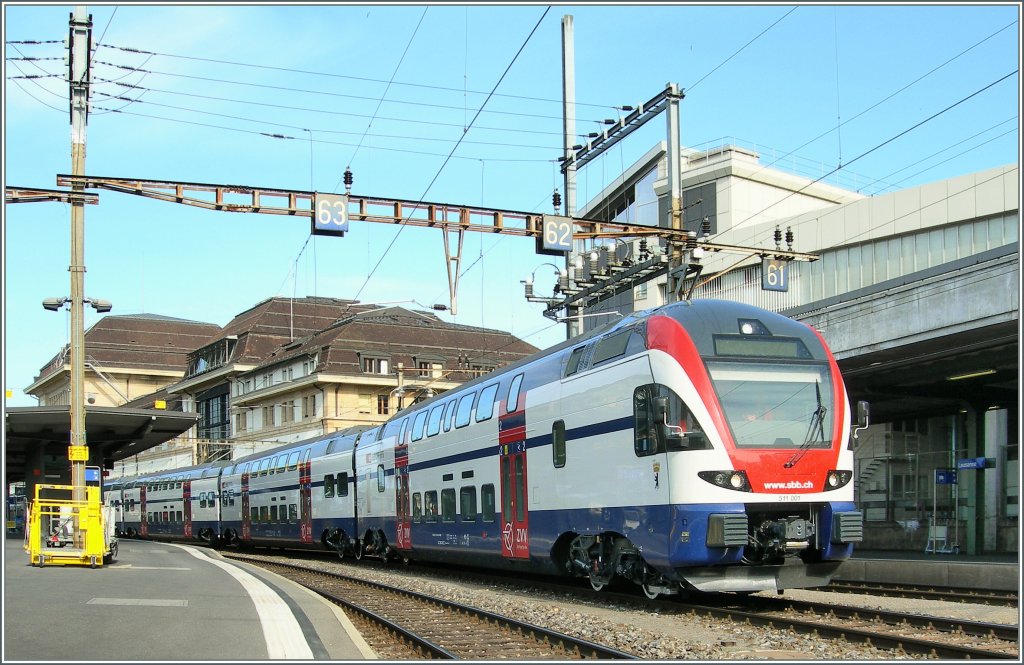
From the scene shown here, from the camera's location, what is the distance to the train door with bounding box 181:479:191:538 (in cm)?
4734

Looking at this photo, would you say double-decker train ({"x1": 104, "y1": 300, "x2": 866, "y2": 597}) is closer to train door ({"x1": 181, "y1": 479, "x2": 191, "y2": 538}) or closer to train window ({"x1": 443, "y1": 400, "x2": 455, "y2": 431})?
train window ({"x1": 443, "y1": 400, "x2": 455, "y2": 431})

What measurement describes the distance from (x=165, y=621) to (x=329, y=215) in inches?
386

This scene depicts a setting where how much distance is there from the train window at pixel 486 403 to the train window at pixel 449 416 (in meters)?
1.56

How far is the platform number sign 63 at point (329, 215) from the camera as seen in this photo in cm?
2014

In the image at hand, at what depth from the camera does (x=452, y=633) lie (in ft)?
40.9

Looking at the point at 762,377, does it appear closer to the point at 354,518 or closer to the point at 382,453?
the point at 382,453

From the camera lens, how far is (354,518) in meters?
28.6

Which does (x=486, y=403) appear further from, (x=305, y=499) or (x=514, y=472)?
(x=305, y=499)

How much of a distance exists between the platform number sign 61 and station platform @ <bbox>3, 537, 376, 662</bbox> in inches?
502

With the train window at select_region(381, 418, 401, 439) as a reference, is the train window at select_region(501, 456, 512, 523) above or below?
below

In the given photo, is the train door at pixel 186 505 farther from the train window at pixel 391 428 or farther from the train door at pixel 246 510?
the train window at pixel 391 428

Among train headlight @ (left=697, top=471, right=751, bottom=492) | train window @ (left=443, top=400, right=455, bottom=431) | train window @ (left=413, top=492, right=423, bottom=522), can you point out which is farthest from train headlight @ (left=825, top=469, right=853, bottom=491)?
train window @ (left=413, top=492, right=423, bottom=522)

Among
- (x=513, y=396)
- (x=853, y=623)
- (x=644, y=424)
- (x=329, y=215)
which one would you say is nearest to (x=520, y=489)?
(x=513, y=396)

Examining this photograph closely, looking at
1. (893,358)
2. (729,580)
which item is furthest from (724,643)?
(893,358)
